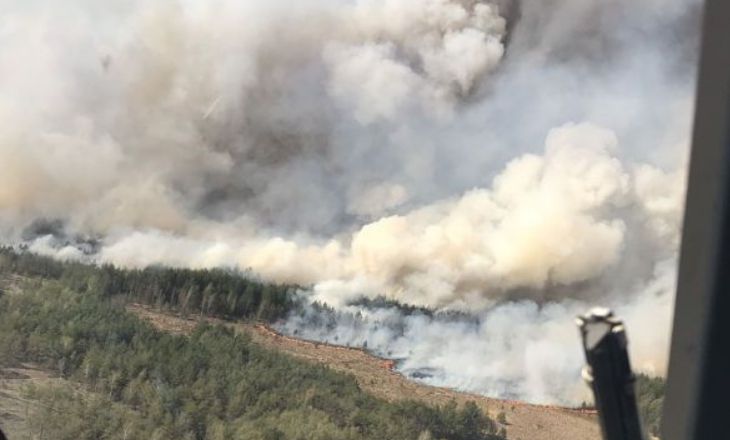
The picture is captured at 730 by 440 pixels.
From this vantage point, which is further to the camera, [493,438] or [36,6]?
[36,6]

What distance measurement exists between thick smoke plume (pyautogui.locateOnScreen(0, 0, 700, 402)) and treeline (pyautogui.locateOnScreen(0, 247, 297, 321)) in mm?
35

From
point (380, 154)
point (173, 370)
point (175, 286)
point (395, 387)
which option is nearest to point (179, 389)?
point (173, 370)

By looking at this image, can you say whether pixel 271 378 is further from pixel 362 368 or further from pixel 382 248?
pixel 382 248

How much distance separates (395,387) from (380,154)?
1.57ft

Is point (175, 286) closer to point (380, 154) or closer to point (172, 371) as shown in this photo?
point (172, 371)

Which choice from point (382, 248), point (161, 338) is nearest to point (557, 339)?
point (382, 248)

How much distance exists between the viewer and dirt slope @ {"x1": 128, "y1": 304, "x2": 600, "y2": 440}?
1.52 m

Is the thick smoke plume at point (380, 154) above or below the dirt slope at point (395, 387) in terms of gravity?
above

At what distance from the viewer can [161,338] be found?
5.59 feet

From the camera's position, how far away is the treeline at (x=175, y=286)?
5.59 feet

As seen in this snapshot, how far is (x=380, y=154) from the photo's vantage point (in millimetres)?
1634

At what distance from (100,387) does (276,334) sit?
0.39 m

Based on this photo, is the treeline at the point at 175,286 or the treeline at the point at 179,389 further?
the treeline at the point at 175,286

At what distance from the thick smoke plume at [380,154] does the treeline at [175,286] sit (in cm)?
3
